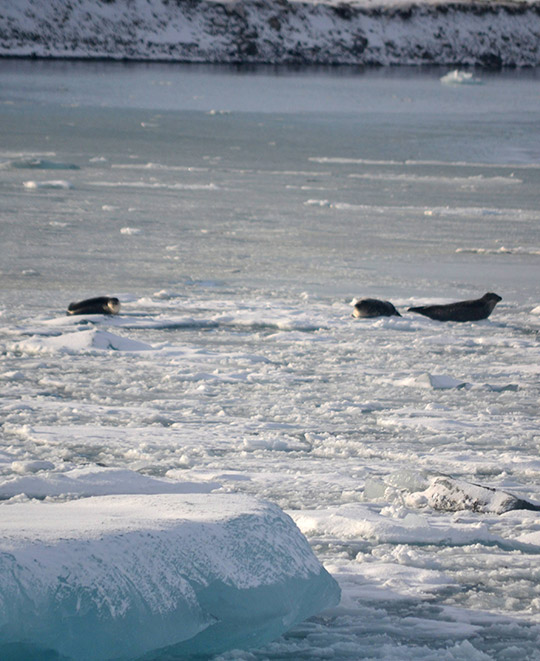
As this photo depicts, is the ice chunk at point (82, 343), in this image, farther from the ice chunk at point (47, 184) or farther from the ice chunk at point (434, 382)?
the ice chunk at point (47, 184)

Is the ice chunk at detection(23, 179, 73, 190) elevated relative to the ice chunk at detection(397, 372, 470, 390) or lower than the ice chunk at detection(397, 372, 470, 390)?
elevated

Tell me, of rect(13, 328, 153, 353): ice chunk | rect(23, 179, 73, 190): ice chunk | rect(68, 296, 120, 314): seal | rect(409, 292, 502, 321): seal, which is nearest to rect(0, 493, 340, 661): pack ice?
rect(13, 328, 153, 353): ice chunk

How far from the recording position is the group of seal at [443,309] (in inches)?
216

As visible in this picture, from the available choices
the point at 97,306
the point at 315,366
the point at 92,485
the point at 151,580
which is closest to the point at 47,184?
the point at 97,306

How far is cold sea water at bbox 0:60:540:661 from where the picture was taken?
2.38 m

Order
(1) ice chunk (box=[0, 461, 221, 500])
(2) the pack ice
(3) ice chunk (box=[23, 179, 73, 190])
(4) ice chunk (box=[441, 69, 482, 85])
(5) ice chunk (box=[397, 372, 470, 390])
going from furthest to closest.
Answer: (4) ice chunk (box=[441, 69, 482, 85]), (3) ice chunk (box=[23, 179, 73, 190]), (5) ice chunk (box=[397, 372, 470, 390]), (1) ice chunk (box=[0, 461, 221, 500]), (2) the pack ice

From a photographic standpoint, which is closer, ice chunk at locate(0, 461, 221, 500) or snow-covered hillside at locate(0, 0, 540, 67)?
ice chunk at locate(0, 461, 221, 500)

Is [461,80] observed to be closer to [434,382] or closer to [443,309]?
[443,309]

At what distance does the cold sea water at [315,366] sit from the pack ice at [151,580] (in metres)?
0.10

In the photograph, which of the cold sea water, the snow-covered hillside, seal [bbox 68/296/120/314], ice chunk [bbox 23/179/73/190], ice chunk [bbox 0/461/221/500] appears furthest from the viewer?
the snow-covered hillside

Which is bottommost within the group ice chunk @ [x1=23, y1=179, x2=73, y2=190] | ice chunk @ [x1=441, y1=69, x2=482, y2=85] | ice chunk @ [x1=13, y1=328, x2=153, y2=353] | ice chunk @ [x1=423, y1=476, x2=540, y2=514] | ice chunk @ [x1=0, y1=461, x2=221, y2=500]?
ice chunk @ [x1=13, y1=328, x2=153, y2=353]

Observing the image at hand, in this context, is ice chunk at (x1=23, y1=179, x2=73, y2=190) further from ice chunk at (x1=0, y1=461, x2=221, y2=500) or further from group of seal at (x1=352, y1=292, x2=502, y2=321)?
ice chunk at (x1=0, y1=461, x2=221, y2=500)

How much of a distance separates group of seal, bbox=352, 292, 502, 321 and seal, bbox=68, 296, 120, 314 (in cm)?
126

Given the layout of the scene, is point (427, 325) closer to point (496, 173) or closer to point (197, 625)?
point (197, 625)
